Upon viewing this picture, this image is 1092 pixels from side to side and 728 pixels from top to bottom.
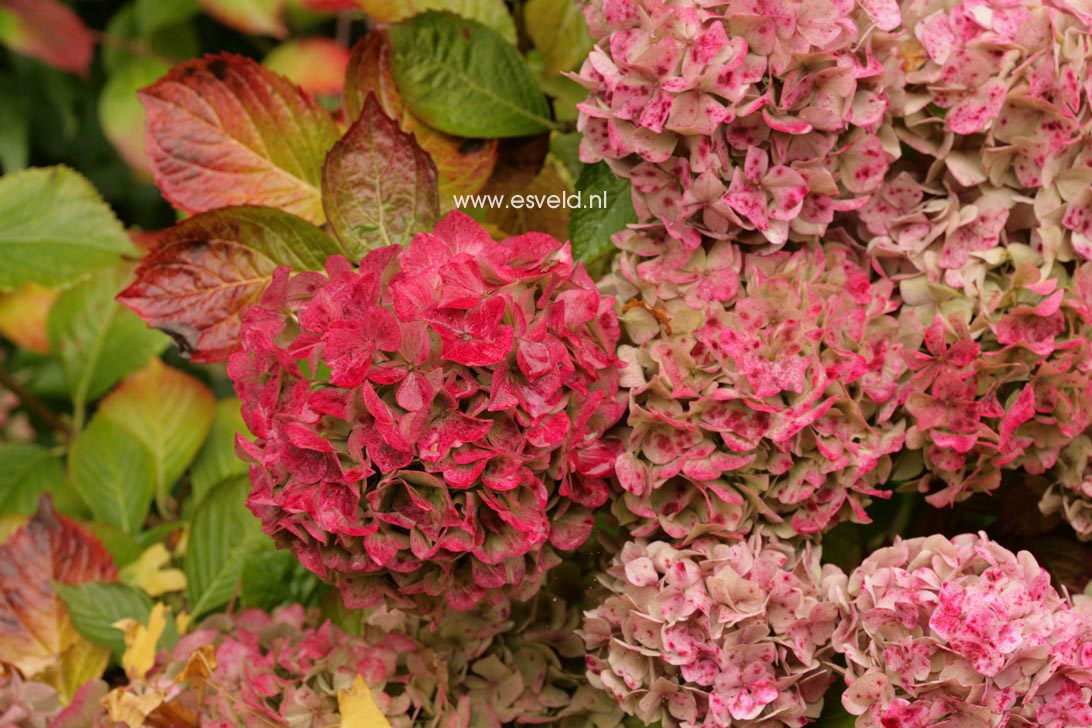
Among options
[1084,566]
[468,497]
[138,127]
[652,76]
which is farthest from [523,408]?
[138,127]

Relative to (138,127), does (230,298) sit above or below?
above

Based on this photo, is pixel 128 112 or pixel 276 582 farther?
pixel 128 112

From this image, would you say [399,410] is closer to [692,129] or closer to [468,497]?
[468,497]

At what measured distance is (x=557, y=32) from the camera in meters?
0.67

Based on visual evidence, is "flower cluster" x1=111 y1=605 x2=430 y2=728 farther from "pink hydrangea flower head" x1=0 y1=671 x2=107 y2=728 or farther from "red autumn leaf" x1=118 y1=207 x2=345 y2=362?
"red autumn leaf" x1=118 y1=207 x2=345 y2=362

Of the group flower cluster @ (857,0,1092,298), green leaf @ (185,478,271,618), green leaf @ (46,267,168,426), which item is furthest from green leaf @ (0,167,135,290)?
flower cluster @ (857,0,1092,298)

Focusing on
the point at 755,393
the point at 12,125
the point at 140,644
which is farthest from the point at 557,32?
the point at 12,125

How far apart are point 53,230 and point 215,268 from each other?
274mm

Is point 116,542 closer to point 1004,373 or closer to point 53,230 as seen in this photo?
point 53,230

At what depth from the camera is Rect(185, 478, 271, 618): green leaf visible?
2.25 ft

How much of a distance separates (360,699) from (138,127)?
67cm

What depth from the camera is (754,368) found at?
47 cm

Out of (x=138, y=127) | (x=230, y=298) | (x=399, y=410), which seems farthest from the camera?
(x=138, y=127)

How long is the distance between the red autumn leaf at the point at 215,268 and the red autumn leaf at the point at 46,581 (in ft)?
0.65
